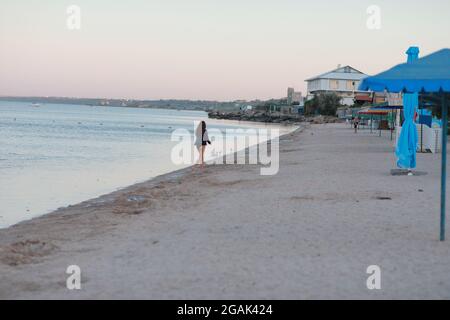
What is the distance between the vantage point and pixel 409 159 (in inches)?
631

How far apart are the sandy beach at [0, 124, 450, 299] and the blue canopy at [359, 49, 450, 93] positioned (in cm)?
191

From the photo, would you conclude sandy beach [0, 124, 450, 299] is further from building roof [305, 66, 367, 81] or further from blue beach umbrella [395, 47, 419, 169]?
building roof [305, 66, 367, 81]

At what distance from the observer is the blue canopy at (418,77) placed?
290 inches

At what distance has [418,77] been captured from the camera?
7.52m

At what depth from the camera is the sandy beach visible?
618cm

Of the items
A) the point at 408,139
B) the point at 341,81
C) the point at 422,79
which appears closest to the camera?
the point at 422,79

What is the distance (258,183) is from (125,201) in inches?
133

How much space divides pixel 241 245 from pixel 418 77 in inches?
114

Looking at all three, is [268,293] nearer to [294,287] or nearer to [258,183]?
[294,287]

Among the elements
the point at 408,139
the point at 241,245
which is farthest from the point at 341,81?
the point at 241,245

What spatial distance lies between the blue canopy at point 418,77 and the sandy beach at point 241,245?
1.91 metres

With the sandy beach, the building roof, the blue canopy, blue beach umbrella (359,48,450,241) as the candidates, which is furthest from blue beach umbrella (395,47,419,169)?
the building roof

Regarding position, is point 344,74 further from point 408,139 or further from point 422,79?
point 422,79
